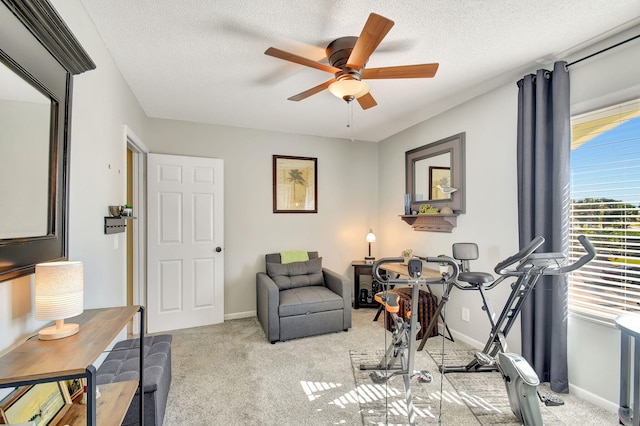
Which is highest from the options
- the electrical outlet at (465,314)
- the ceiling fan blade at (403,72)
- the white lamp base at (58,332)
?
the ceiling fan blade at (403,72)

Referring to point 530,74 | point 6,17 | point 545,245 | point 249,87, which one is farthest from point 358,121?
point 6,17

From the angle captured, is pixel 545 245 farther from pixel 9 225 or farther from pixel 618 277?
pixel 9 225

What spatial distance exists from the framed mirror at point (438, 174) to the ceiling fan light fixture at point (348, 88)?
5.12ft

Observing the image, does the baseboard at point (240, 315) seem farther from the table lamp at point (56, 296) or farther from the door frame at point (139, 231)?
the table lamp at point (56, 296)

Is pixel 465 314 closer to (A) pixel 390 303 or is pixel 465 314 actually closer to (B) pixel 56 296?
(A) pixel 390 303

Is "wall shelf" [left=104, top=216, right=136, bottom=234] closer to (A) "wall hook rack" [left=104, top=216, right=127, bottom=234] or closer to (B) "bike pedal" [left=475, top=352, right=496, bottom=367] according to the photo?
(A) "wall hook rack" [left=104, top=216, right=127, bottom=234]

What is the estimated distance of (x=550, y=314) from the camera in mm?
2162

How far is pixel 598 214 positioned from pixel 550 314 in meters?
0.81

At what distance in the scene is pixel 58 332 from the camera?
1000 millimetres

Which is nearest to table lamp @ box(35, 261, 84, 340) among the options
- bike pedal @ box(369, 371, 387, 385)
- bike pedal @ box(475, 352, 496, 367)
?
bike pedal @ box(369, 371, 387, 385)

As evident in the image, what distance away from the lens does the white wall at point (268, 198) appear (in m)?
3.72

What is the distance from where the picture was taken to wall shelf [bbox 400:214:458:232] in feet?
10.3

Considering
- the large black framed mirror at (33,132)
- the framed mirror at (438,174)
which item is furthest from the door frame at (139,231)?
the framed mirror at (438,174)

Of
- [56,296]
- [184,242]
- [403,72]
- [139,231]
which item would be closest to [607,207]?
[403,72]
